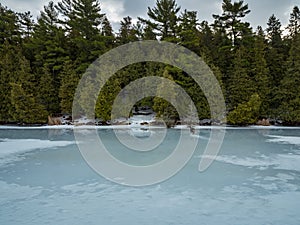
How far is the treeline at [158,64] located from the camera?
1332cm

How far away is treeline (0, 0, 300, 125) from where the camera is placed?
13.3m

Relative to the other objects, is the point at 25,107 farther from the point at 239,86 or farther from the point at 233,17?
the point at 233,17

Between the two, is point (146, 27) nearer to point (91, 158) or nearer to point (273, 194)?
Answer: point (91, 158)

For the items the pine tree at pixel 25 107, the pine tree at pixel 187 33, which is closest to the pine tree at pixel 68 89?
the pine tree at pixel 25 107

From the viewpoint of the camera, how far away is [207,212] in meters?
3.54

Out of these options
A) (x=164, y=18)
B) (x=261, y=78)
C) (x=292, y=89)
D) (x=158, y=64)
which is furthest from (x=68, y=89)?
(x=292, y=89)

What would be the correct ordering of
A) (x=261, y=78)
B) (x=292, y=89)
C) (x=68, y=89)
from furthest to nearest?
(x=68, y=89) < (x=261, y=78) < (x=292, y=89)

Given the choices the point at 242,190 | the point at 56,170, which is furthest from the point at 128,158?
the point at 242,190

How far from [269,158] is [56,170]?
205 inches

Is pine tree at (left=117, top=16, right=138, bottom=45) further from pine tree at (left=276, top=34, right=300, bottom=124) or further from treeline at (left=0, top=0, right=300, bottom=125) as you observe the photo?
pine tree at (left=276, top=34, right=300, bottom=124)

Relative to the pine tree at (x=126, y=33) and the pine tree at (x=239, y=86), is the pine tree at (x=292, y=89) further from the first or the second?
the pine tree at (x=126, y=33)

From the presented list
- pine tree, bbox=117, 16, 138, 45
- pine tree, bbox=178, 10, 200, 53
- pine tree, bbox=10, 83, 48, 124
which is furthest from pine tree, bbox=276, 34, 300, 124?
pine tree, bbox=10, 83, 48, 124

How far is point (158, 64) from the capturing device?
15164mm

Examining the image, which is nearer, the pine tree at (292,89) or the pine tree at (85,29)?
the pine tree at (292,89)
